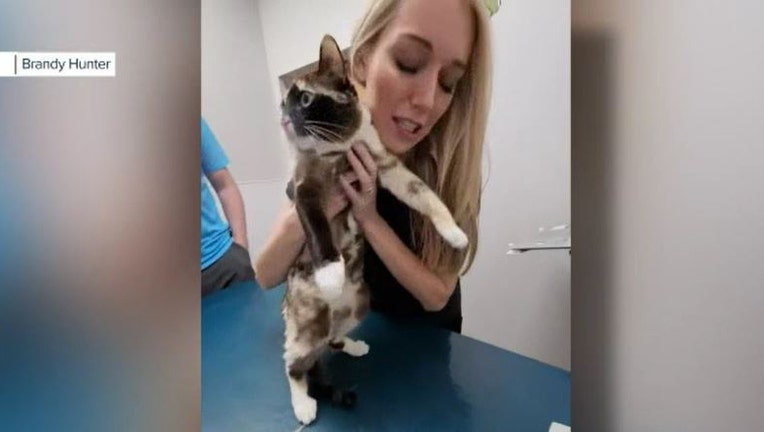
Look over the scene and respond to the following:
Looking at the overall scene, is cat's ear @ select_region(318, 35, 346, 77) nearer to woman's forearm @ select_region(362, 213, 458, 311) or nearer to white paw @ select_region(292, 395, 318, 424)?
woman's forearm @ select_region(362, 213, 458, 311)

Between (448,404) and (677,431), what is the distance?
39cm

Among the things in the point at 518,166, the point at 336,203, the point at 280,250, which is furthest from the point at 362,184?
the point at 518,166

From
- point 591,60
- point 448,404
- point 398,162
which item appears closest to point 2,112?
point 398,162

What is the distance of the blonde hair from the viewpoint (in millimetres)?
898

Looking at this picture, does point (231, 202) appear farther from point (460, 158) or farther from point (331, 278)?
point (460, 158)

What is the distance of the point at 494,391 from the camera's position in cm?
93

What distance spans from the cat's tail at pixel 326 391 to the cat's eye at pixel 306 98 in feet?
1.25

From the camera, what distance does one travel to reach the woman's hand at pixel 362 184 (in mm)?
870

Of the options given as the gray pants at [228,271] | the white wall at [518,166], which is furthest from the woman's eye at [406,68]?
the gray pants at [228,271]

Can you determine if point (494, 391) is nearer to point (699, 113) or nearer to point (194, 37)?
point (699, 113)

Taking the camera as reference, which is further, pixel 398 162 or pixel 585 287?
pixel 585 287

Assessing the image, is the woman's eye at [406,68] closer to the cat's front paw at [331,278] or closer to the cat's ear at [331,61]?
the cat's ear at [331,61]

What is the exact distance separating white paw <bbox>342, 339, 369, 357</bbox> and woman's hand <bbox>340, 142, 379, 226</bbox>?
0.18 m

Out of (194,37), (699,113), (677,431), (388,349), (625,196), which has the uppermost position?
(194,37)
